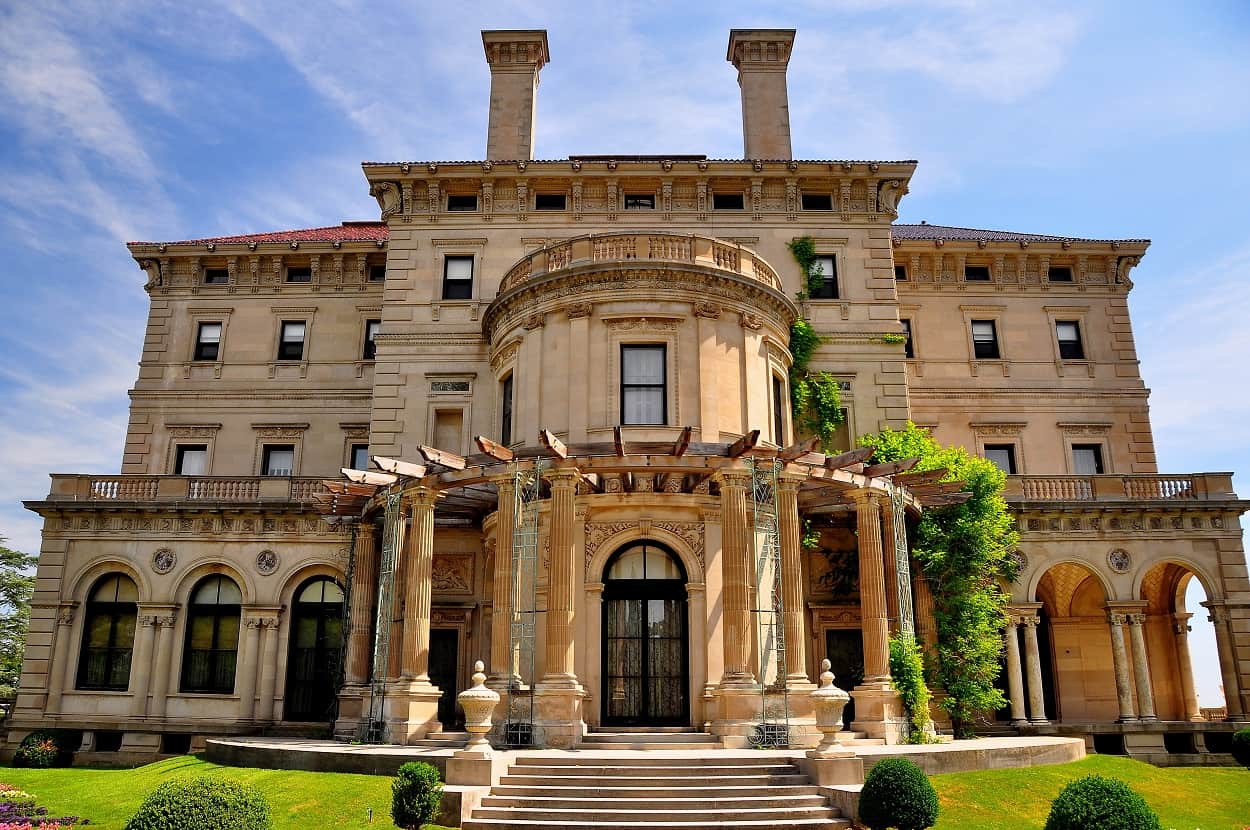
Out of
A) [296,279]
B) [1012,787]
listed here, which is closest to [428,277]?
[296,279]

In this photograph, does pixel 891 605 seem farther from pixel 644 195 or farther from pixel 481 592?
pixel 644 195

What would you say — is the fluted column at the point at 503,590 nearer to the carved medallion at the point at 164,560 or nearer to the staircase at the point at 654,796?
the staircase at the point at 654,796

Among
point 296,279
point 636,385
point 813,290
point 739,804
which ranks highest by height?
point 296,279

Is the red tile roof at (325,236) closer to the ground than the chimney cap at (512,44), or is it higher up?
closer to the ground

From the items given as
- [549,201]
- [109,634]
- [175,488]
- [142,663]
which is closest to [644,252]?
[549,201]

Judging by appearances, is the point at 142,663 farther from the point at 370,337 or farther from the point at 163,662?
the point at 370,337

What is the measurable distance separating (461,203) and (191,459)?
1374 cm

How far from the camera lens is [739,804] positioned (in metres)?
16.4

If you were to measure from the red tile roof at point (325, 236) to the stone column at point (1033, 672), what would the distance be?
84.1ft

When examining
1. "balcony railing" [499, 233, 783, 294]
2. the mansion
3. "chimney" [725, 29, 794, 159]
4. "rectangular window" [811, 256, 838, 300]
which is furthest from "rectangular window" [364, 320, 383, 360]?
"rectangular window" [811, 256, 838, 300]

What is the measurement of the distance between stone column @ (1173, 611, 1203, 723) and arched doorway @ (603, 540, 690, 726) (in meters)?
18.6

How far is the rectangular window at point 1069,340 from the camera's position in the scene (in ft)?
119

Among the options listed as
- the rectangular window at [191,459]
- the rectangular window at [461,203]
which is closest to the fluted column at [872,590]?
the rectangular window at [461,203]

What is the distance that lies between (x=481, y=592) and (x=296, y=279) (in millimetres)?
15912
